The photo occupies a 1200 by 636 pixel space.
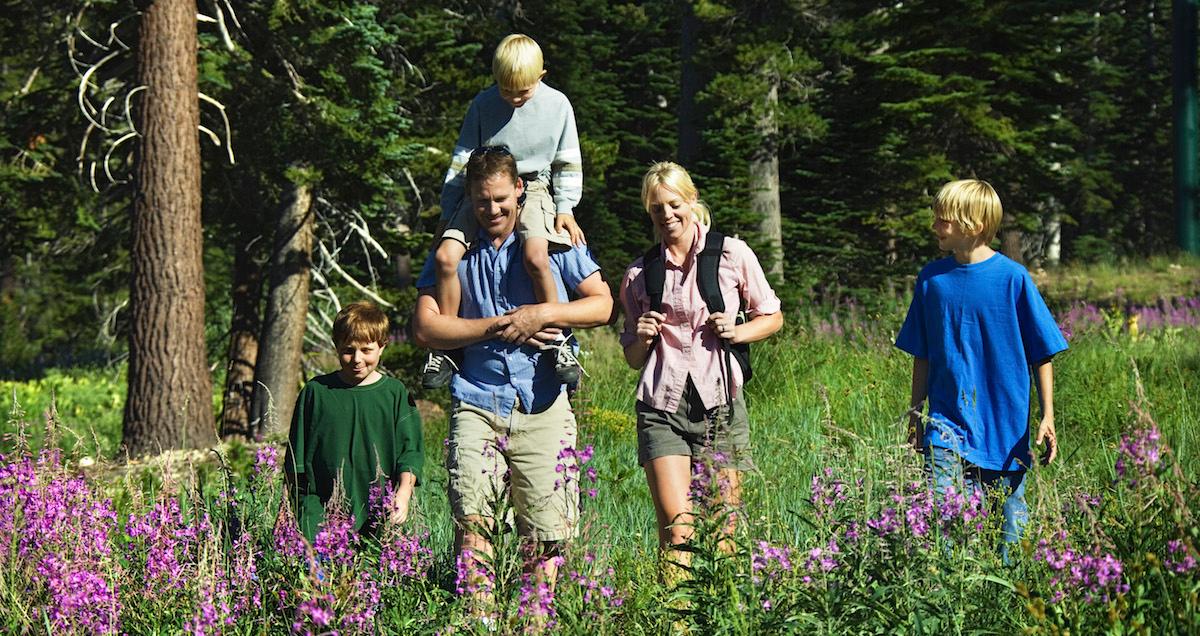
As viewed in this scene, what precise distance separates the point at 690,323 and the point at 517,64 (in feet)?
3.74

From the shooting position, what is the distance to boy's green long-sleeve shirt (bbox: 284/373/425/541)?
4055mm

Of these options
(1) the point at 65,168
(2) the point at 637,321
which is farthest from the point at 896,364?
(1) the point at 65,168

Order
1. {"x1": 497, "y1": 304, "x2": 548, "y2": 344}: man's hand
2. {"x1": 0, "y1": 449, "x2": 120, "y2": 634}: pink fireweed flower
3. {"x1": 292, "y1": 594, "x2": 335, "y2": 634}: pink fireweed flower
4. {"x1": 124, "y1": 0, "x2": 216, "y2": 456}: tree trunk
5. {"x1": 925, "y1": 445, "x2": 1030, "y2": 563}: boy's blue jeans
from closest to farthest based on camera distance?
{"x1": 292, "y1": 594, "x2": 335, "y2": 634}: pink fireweed flower < {"x1": 0, "y1": 449, "x2": 120, "y2": 634}: pink fireweed flower < {"x1": 925, "y1": 445, "x2": 1030, "y2": 563}: boy's blue jeans < {"x1": 497, "y1": 304, "x2": 548, "y2": 344}: man's hand < {"x1": 124, "y1": 0, "x2": 216, "y2": 456}: tree trunk

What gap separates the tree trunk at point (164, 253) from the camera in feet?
31.7

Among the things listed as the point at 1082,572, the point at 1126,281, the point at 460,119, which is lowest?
the point at 1082,572

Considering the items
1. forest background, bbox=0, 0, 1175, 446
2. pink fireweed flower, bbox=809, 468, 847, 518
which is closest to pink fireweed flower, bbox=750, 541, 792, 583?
pink fireweed flower, bbox=809, 468, 847, 518

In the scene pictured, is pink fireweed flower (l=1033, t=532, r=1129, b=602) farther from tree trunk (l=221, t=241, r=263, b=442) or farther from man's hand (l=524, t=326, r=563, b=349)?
tree trunk (l=221, t=241, r=263, b=442)

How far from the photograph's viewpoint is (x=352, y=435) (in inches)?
161

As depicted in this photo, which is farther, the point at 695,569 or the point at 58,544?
the point at 58,544

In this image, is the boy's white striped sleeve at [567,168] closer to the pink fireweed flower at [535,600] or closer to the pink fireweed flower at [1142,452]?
the pink fireweed flower at [535,600]

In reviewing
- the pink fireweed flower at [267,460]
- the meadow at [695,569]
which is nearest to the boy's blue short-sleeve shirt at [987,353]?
the meadow at [695,569]

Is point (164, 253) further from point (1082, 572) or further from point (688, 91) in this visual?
point (688, 91)

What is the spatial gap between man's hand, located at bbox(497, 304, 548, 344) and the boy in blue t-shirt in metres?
1.37

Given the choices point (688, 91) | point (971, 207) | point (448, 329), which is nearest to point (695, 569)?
point (448, 329)
